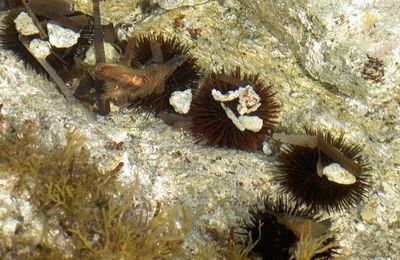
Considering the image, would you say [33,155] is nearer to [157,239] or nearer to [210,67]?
[157,239]

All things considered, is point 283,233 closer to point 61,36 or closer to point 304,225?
point 304,225

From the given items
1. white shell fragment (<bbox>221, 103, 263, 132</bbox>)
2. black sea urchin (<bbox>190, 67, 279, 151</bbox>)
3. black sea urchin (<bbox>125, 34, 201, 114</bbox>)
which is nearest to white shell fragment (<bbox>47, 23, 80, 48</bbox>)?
black sea urchin (<bbox>125, 34, 201, 114</bbox>)

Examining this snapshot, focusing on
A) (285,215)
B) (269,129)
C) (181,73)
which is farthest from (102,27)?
(285,215)

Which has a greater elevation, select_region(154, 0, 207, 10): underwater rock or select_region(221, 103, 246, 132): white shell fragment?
select_region(154, 0, 207, 10): underwater rock

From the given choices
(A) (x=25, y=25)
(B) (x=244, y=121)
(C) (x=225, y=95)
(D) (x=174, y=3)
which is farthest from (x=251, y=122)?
(A) (x=25, y=25)

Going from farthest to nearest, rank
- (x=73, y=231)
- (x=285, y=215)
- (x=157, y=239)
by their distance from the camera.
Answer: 1. (x=285, y=215)
2. (x=157, y=239)
3. (x=73, y=231)

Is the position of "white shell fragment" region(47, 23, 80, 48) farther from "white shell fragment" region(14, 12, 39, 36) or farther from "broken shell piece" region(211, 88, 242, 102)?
"broken shell piece" region(211, 88, 242, 102)
